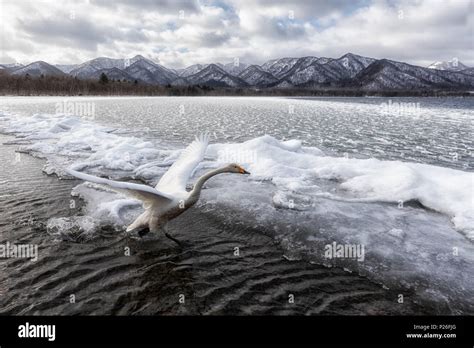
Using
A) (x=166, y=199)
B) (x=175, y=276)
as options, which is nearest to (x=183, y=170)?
(x=166, y=199)

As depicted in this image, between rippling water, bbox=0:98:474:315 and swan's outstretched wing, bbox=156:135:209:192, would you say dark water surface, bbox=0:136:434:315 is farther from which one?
swan's outstretched wing, bbox=156:135:209:192

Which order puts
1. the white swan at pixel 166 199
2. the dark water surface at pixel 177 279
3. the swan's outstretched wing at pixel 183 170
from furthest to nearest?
1. the swan's outstretched wing at pixel 183 170
2. the white swan at pixel 166 199
3. the dark water surface at pixel 177 279

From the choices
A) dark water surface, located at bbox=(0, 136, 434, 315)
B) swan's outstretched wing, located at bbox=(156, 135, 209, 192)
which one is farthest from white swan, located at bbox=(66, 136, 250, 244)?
dark water surface, located at bbox=(0, 136, 434, 315)

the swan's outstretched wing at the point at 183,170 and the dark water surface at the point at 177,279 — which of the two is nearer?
the dark water surface at the point at 177,279

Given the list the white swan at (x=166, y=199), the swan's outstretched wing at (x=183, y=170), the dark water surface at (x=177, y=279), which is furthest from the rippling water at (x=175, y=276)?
the swan's outstretched wing at (x=183, y=170)

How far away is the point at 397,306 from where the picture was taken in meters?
5.00

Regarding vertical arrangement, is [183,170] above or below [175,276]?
above

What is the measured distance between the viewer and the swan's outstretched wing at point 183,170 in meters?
7.49

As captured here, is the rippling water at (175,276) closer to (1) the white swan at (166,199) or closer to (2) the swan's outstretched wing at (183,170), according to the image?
(1) the white swan at (166,199)

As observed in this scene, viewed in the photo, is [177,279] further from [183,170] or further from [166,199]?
[183,170]

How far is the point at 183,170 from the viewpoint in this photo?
318 inches
